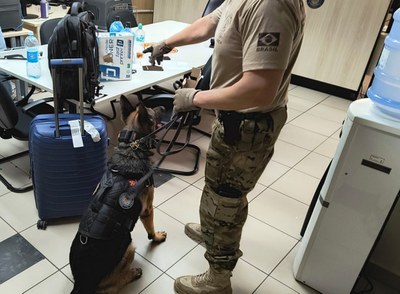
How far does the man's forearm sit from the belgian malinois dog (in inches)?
17.0

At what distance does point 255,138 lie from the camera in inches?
55.8

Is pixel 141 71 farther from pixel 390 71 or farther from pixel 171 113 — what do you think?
pixel 390 71

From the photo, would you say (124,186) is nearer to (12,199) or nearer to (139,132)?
(139,132)

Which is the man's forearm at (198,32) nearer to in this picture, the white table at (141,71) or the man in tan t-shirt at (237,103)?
the man in tan t-shirt at (237,103)

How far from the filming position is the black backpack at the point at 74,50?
193cm

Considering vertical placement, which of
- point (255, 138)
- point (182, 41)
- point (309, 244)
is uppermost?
point (182, 41)

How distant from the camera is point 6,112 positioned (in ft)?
6.98

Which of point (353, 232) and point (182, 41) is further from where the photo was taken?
point (182, 41)

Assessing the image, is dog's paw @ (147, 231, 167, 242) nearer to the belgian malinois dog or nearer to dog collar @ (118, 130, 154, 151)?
the belgian malinois dog

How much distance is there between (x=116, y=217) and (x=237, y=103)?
0.71 metres

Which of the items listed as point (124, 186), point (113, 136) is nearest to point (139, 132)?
point (124, 186)

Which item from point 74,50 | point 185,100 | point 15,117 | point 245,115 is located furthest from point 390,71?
point 15,117

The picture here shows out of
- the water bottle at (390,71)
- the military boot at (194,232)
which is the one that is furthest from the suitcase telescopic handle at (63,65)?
the water bottle at (390,71)

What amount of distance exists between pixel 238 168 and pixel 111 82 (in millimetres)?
1233
